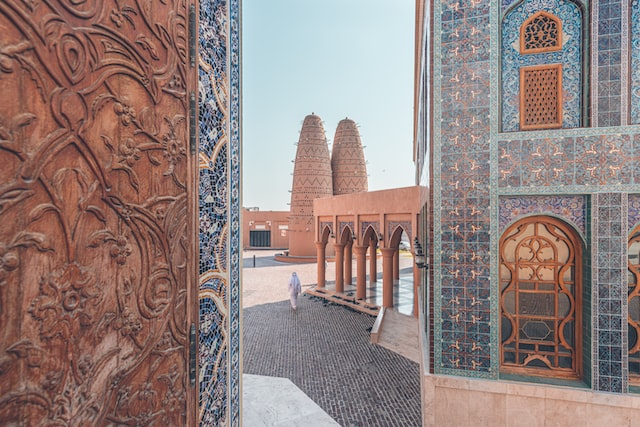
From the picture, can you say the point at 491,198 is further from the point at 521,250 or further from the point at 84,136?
the point at 84,136

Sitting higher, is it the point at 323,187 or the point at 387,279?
the point at 323,187

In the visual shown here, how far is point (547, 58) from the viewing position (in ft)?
11.1

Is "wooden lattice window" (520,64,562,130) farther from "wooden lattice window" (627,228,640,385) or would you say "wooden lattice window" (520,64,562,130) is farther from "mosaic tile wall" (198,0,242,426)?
"mosaic tile wall" (198,0,242,426)

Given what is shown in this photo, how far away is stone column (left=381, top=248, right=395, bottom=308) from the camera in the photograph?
8401 mm

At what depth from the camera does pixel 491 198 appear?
3.37m

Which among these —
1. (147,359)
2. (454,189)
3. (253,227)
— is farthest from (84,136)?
(253,227)

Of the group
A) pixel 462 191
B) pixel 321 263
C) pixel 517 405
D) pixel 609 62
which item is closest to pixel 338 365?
pixel 517 405

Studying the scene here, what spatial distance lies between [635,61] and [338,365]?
19.2 feet

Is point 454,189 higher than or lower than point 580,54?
lower

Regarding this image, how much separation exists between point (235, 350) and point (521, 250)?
10.7 feet

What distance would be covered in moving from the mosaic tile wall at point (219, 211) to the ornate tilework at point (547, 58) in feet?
10.2

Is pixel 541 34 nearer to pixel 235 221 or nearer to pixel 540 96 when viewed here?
pixel 540 96

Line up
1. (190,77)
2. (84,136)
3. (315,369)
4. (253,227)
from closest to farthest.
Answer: (84,136) < (190,77) < (315,369) < (253,227)

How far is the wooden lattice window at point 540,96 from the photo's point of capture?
3.35 metres
